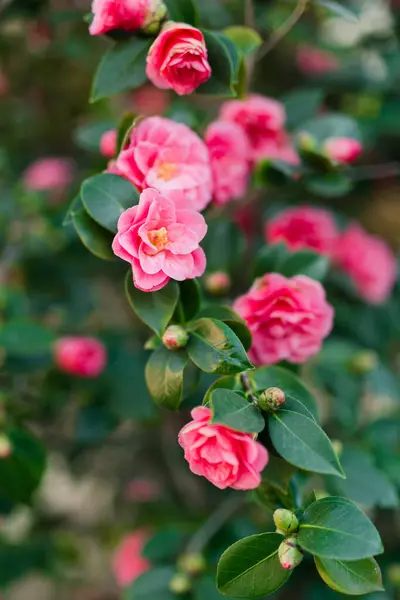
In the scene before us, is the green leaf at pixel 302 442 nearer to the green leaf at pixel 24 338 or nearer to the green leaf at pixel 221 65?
the green leaf at pixel 221 65

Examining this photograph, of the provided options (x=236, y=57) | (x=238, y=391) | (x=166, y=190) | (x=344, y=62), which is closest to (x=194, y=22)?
(x=236, y=57)

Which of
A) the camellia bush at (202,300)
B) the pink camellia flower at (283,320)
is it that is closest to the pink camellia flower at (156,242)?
the camellia bush at (202,300)

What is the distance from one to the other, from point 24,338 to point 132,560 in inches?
21.7

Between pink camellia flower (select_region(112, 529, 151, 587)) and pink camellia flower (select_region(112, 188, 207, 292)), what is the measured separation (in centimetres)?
78

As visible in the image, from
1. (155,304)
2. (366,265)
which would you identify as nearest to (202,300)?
(155,304)

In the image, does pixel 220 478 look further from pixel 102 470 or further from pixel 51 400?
pixel 102 470

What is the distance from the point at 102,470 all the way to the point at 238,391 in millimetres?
1190

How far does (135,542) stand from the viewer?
1404mm

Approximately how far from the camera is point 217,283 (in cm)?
112

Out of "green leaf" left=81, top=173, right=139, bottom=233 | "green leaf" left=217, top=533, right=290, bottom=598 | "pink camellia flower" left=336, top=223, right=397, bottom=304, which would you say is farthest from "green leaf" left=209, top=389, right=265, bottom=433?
"pink camellia flower" left=336, top=223, right=397, bottom=304

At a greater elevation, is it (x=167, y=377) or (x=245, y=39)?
(x=245, y=39)

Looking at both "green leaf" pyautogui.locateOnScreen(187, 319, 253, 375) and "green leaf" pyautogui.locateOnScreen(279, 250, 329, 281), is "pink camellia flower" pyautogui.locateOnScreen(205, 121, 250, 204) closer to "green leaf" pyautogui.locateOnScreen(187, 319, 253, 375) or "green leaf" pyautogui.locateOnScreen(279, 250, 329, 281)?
"green leaf" pyautogui.locateOnScreen(279, 250, 329, 281)

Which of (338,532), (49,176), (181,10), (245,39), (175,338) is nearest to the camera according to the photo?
(338,532)

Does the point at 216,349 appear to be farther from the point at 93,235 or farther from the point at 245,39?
the point at 245,39
